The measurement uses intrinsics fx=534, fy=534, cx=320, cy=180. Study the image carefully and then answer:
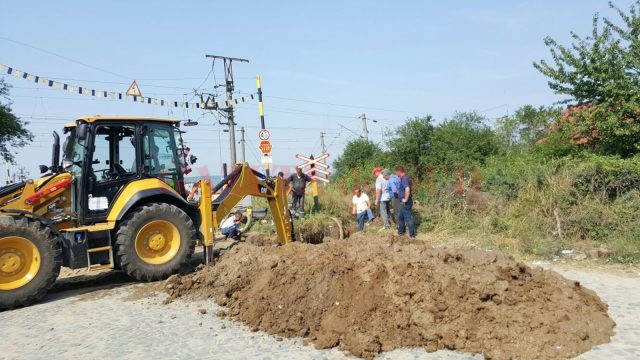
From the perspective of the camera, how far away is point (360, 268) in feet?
20.5

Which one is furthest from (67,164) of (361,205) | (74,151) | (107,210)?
(361,205)

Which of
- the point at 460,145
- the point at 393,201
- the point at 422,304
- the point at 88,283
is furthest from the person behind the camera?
the point at 460,145

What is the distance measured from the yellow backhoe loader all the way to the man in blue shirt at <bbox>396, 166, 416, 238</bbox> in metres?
4.32

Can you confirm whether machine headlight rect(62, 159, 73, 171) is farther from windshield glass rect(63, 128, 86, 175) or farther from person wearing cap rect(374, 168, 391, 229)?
person wearing cap rect(374, 168, 391, 229)

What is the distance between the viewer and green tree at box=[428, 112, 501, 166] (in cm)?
1758

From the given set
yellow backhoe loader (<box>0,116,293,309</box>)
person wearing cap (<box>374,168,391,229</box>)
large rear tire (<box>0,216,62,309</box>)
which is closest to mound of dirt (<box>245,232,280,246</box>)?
yellow backhoe loader (<box>0,116,293,309</box>)

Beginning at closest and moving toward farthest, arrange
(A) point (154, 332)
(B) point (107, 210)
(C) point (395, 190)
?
(A) point (154, 332), (B) point (107, 210), (C) point (395, 190)

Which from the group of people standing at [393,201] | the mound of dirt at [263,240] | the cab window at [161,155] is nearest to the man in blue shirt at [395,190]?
the group of people standing at [393,201]

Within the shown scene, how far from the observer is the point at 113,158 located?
29.0ft

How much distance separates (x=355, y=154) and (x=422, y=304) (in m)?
20.8

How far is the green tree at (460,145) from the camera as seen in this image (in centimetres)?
1758

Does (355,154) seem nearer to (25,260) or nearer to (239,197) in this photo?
(239,197)

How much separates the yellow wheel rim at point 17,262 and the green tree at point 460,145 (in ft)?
41.7

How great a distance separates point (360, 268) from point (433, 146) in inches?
→ 509
